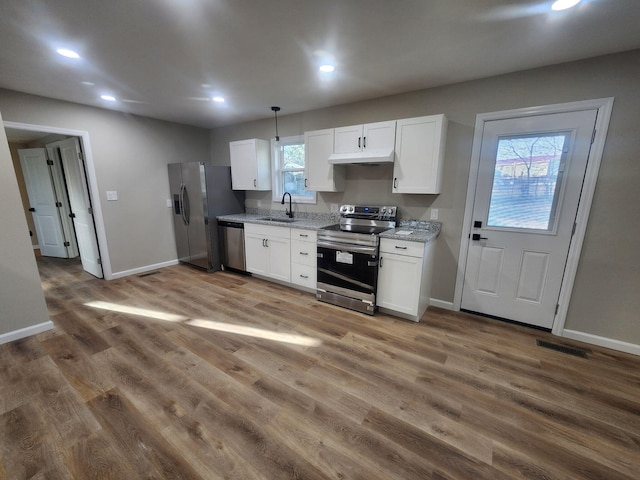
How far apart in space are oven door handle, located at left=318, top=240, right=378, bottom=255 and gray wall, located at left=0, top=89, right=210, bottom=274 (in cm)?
306

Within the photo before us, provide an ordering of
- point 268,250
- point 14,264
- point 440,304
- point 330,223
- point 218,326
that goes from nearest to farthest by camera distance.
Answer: point 14,264, point 218,326, point 440,304, point 330,223, point 268,250

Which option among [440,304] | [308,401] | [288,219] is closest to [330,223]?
[288,219]

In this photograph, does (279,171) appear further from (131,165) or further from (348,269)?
(131,165)

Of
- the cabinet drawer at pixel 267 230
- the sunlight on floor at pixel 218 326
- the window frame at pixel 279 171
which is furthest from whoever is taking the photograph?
the window frame at pixel 279 171

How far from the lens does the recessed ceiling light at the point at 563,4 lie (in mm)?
Answer: 1509

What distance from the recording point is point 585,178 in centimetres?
228

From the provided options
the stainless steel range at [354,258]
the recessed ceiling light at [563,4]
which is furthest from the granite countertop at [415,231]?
the recessed ceiling light at [563,4]

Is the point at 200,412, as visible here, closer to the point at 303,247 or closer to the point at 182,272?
the point at 303,247

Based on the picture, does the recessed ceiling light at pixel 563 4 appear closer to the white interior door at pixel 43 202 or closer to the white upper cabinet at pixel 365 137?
the white upper cabinet at pixel 365 137

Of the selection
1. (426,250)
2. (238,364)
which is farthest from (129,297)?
(426,250)

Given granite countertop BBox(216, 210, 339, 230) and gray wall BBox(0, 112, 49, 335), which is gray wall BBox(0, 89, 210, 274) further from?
gray wall BBox(0, 112, 49, 335)

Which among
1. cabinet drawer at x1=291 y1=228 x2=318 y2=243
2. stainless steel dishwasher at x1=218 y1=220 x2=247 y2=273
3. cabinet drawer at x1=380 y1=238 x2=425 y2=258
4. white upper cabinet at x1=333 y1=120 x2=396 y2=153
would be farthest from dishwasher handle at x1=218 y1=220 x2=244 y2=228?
cabinet drawer at x1=380 y1=238 x2=425 y2=258

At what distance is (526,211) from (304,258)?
2.47m

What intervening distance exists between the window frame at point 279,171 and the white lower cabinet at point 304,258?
0.72 m
